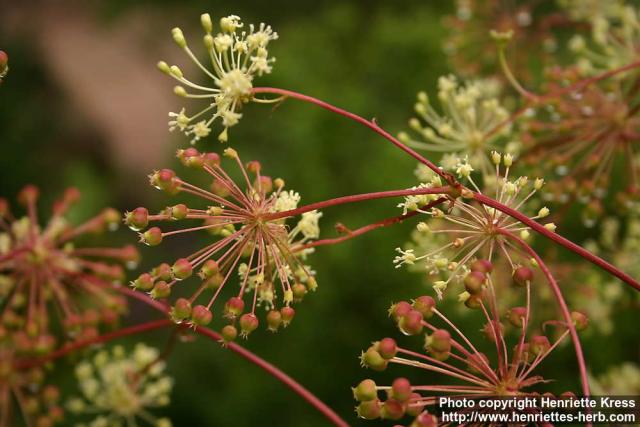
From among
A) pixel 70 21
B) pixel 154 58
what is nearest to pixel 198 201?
pixel 154 58

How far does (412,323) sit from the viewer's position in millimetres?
1250

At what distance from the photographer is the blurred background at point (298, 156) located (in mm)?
3754

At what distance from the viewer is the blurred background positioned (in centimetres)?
375

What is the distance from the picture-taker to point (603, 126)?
2.07 meters

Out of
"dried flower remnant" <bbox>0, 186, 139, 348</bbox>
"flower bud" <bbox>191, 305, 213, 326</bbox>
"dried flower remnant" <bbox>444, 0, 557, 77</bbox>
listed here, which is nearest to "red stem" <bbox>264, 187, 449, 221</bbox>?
"flower bud" <bbox>191, 305, 213, 326</bbox>

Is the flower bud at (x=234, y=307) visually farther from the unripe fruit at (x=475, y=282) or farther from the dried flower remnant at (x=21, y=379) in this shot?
the dried flower remnant at (x=21, y=379)

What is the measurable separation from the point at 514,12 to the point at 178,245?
156 inches

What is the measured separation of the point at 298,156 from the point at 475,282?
10.6 ft

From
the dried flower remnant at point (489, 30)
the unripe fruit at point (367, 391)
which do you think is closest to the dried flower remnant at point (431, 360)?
the unripe fruit at point (367, 391)

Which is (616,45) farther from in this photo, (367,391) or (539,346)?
(367,391)

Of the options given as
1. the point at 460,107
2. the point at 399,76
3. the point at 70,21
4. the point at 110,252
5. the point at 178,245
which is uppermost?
the point at 70,21

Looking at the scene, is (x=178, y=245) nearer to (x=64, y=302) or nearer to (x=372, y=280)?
(x=372, y=280)

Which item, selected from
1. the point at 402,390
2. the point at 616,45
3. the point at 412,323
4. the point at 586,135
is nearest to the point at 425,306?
the point at 412,323

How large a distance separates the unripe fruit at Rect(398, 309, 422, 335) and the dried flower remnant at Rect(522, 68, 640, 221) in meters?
0.96
